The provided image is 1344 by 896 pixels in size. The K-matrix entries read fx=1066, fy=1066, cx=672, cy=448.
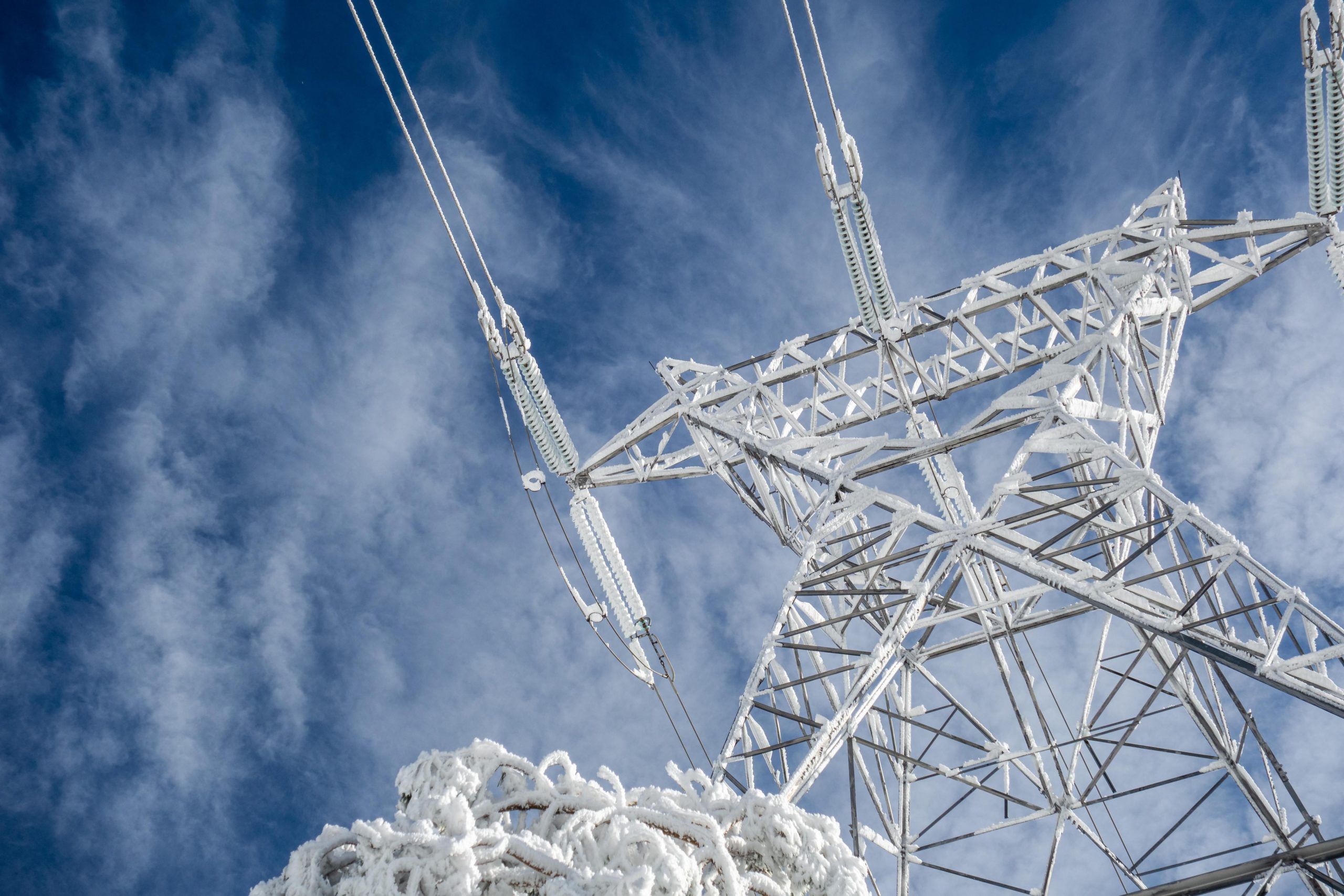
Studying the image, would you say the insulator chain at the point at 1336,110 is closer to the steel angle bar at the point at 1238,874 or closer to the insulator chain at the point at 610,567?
the steel angle bar at the point at 1238,874

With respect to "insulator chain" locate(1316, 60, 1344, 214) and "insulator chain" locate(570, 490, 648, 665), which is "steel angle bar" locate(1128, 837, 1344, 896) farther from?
"insulator chain" locate(1316, 60, 1344, 214)

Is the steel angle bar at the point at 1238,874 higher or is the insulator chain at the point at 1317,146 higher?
the insulator chain at the point at 1317,146

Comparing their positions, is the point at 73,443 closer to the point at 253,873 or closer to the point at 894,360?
the point at 253,873

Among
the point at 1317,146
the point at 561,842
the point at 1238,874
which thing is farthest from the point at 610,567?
the point at 1317,146

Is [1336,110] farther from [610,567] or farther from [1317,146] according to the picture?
[610,567]

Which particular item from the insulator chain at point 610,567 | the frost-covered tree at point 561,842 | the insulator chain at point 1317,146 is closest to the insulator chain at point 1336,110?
the insulator chain at point 1317,146

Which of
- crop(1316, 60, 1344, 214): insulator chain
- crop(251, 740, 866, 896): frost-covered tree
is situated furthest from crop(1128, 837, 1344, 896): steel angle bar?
crop(1316, 60, 1344, 214): insulator chain

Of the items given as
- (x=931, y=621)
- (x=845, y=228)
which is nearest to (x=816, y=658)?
(x=931, y=621)

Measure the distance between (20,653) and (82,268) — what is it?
68.0ft

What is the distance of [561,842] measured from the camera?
7172 mm

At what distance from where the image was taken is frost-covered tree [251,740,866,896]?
6.52m

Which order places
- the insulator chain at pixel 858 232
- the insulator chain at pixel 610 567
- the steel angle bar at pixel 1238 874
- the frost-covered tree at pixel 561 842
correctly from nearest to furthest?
the frost-covered tree at pixel 561 842 → the steel angle bar at pixel 1238 874 → the insulator chain at pixel 858 232 → the insulator chain at pixel 610 567

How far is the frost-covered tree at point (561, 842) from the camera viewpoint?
652cm

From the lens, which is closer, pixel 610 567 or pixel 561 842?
pixel 561 842
